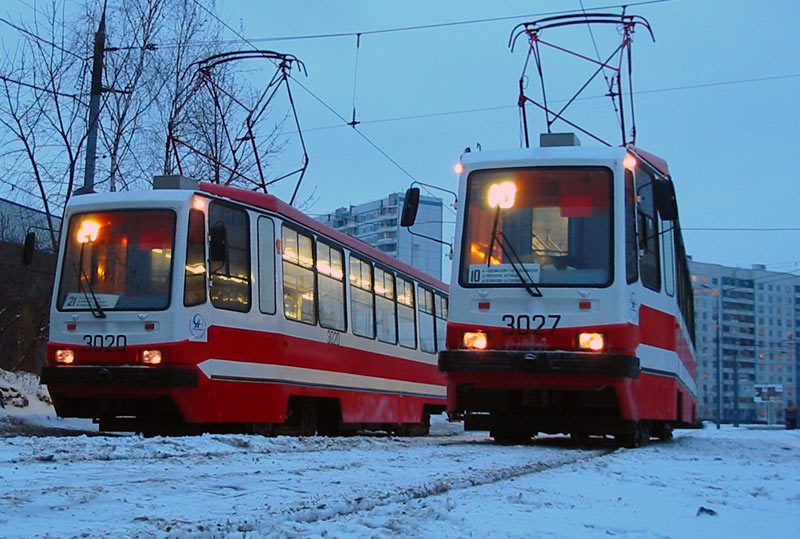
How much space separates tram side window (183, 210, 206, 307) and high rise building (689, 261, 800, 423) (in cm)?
11209

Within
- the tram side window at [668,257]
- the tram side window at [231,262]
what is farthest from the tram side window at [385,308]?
the tram side window at [668,257]

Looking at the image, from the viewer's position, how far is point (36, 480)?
6.46 meters

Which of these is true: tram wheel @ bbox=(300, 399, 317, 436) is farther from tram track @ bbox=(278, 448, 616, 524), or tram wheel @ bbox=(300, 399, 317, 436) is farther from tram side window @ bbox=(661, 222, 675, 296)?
tram track @ bbox=(278, 448, 616, 524)

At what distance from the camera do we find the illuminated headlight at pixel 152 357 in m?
11.6

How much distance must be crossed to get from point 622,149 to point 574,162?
541 millimetres

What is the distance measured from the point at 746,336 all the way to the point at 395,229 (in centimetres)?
5621

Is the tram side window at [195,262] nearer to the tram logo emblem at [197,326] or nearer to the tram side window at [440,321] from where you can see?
the tram logo emblem at [197,326]

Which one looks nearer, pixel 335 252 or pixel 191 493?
pixel 191 493

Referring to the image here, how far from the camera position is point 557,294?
36.4ft

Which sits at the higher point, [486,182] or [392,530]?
[486,182]

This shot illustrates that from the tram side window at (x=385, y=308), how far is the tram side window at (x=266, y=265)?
13.7 ft

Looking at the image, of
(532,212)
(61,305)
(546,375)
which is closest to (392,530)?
(546,375)

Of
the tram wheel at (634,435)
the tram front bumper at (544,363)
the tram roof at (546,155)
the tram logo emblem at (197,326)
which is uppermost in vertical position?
the tram roof at (546,155)

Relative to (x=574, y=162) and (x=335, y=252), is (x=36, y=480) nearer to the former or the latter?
(x=574, y=162)
